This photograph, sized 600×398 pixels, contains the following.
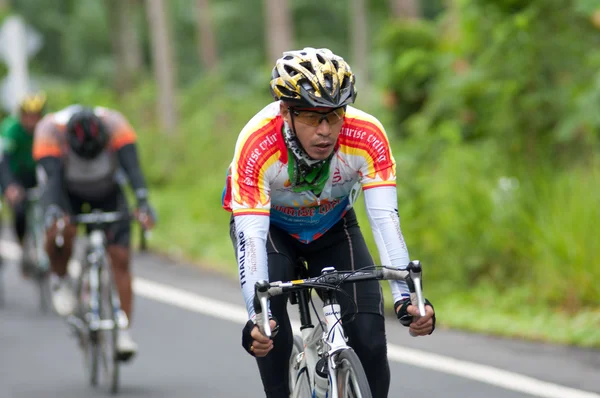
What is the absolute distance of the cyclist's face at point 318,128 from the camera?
487 centimetres

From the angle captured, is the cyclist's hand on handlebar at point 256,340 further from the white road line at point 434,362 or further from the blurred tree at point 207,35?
the blurred tree at point 207,35

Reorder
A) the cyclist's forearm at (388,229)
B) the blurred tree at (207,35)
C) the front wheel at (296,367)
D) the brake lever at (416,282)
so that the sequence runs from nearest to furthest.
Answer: the brake lever at (416,282) < the cyclist's forearm at (388,229) < the front wheel at (296,367) < the blurred tree at (207,35)

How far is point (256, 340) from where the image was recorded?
4.50 metres

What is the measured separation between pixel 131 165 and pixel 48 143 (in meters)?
0.68

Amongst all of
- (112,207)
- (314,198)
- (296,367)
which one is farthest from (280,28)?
(296,367)

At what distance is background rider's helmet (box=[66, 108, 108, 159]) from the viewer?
8.66 m

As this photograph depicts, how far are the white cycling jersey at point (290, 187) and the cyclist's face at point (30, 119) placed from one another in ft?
24.4

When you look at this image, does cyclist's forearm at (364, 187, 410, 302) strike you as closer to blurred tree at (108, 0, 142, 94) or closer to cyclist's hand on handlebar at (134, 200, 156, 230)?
cyclist's hand on handlebar at (134, 200, 156, 230)

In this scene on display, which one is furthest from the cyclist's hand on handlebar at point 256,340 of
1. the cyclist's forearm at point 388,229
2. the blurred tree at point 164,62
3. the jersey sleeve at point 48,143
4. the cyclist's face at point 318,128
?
the blurred tree at point 164,62

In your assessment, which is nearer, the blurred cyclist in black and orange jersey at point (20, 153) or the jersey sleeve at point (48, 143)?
the jersey sleeve at point (48, 143)

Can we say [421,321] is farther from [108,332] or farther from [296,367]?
[108,332]

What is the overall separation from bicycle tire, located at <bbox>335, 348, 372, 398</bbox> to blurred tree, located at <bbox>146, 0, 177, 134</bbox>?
19.7 metres

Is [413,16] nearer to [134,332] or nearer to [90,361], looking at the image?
[134,332]

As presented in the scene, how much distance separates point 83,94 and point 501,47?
21.5 m
